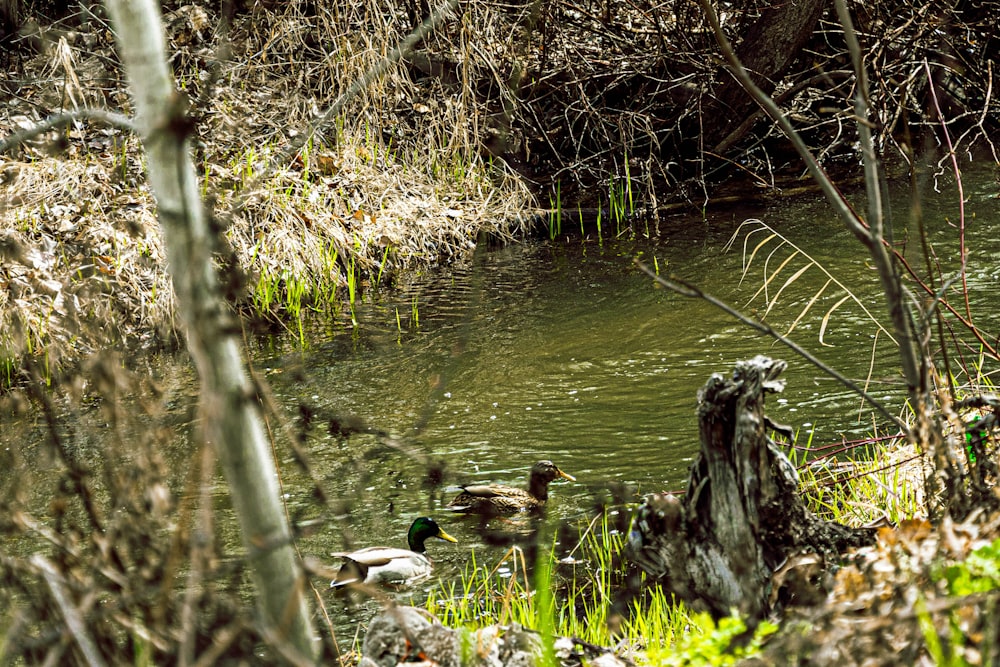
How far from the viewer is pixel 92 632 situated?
2307 mm

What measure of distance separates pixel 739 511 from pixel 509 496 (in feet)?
6.85

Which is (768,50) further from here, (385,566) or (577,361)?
(385,566)

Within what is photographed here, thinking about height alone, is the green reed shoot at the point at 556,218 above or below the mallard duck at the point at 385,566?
above

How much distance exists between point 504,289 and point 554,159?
361 cm

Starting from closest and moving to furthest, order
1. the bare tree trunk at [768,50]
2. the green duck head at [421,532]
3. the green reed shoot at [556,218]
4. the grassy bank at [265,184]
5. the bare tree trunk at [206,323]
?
the bare tree trunk at [206,323]
the green duck head at [421,532]
the grassy bank at [265,184]
the bare tree trunk at [768,50]
the green reed shoot at [556,218]

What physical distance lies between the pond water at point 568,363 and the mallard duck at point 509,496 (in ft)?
0.32

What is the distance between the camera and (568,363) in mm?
7684

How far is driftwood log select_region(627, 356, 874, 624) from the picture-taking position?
333cm

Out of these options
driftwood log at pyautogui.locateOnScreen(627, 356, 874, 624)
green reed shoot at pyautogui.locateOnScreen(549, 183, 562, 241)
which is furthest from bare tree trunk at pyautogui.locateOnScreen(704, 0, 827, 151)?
driftwood log at pyautogui.locateOnScreen(627, 356, 874, 624)

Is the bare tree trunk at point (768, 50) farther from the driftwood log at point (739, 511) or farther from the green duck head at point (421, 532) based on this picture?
the driftwood log at point (739, 511)

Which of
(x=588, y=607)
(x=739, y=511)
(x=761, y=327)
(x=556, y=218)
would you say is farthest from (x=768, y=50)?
(x=761, y=327)

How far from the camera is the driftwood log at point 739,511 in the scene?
333 centimetres

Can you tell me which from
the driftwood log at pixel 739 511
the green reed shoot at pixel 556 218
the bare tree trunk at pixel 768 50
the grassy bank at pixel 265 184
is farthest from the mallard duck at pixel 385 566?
the bare tree trunk at pixel 768 50

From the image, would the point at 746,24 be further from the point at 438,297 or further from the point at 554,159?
the point at 438,297
